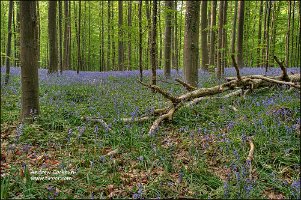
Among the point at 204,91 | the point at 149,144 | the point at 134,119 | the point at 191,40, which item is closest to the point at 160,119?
the point at 134,119

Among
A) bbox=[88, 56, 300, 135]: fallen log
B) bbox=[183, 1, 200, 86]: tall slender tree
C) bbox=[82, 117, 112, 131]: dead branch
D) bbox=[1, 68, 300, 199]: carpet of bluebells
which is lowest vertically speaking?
bbox=[1, 68, 300, 199]: carpet of bluebells

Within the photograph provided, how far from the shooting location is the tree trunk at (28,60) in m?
5.67

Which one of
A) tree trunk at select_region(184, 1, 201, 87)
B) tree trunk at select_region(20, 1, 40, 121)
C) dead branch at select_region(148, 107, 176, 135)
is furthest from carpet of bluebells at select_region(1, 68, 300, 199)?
tree trunk at select_region(184, 1, 201, 87)

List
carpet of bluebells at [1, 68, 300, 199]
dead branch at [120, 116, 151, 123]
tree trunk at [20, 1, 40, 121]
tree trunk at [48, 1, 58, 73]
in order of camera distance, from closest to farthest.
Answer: carpet of bluebells at [1, 68, 300, 199] → tree trunk at [20, 1, 40, 121] → dead branch at [120, 116, 151, 123] → tree trunk at [48, 1, 58, 73]

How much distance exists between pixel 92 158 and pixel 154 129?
5.21ft

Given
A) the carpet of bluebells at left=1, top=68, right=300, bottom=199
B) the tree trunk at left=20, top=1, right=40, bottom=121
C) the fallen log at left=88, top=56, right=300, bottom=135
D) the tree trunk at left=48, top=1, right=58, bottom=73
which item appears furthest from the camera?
the tree trunk at left=48, top=1, right=58, bottom=73

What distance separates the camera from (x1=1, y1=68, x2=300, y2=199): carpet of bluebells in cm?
381

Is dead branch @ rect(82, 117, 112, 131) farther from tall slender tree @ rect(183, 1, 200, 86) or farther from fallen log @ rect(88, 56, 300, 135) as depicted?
tall slender tree @ rect(183, 1, 200, 86)

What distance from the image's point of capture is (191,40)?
917 centimetres

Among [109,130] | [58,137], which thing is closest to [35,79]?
[58,137]

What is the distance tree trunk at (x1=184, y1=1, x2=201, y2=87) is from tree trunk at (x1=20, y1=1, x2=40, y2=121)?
4.95 metres

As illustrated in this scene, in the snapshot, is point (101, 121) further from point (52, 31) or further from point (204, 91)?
point (52, 31)

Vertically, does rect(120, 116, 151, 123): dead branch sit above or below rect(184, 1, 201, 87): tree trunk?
below

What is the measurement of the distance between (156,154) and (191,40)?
539 cm
